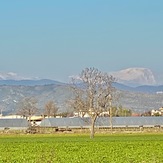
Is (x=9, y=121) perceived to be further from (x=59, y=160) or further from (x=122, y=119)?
(x=59, y=160)

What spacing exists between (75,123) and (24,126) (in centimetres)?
1502

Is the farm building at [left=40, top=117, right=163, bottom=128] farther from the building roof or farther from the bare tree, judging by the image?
the bare tree

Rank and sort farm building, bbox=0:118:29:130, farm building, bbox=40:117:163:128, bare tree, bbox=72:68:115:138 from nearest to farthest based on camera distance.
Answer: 1. bare tree, bbox=72:68:115:138
2. farm building, bbox=0:118:29:130
3. farm building, bbox=40:117:163:128

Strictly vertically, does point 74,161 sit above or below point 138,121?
below

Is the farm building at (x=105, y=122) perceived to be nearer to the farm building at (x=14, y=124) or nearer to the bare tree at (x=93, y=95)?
the farm building at (x=14, y=124)

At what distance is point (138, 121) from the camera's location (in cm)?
18475

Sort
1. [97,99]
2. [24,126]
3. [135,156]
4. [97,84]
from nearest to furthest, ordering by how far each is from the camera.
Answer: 1. [135,156]
2. [97,99]
3. [97,84]
4. [24,126]

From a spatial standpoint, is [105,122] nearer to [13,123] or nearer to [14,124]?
[14,124]

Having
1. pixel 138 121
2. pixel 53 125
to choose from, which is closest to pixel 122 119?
pixel 138 121

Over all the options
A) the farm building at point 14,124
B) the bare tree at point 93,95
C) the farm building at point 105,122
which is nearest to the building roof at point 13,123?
the farm building at point 14,124

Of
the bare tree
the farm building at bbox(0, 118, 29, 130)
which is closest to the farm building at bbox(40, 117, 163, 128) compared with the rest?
the farm building at bbox(0, 118, 29, 130)

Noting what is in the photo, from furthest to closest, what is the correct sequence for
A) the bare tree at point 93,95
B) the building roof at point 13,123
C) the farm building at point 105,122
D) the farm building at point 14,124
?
the building roof at point 13,123 < the farm building at point 105,122 < the farm building at point 14,124 < the bare tree at point 93,95

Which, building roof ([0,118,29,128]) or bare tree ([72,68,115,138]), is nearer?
bare tree ([72,68,115,138])

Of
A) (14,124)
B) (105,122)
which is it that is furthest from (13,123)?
(105,122)
